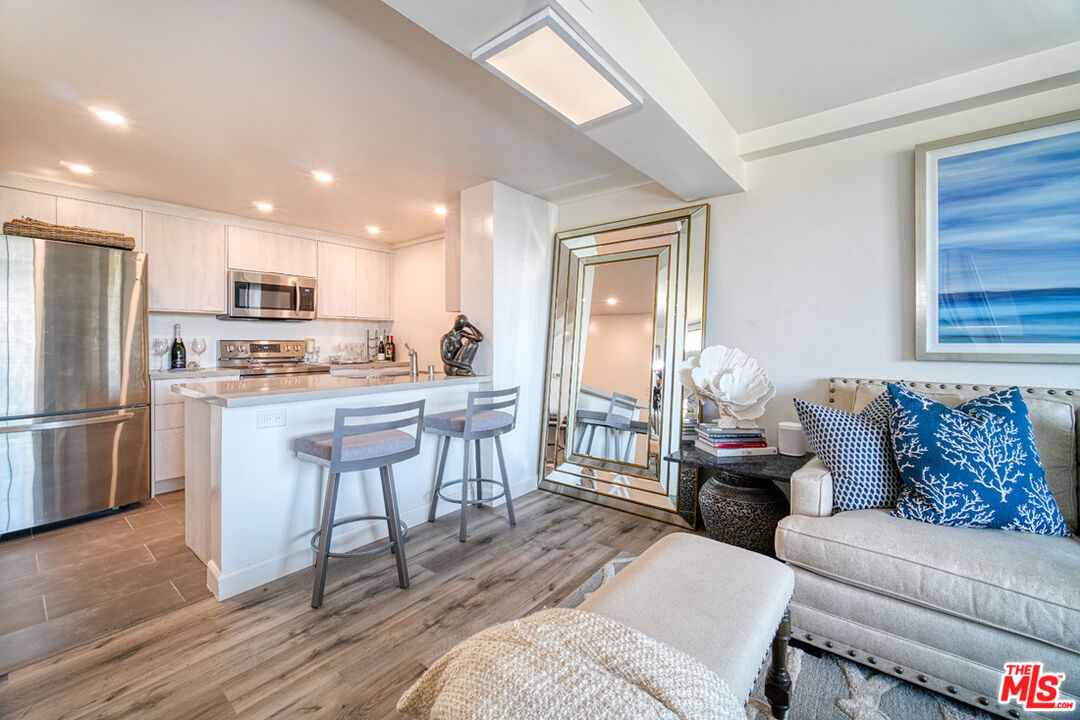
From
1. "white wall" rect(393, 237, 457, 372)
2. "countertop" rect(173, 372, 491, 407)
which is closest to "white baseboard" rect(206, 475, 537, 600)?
"countertop" rect(173, 372, 491, 407)

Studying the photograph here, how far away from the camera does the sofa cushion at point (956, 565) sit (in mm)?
1255

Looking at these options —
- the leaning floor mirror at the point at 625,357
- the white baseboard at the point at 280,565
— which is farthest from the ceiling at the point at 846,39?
the white baseboard at the point at 280,565

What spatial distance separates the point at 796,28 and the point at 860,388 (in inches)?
66.5

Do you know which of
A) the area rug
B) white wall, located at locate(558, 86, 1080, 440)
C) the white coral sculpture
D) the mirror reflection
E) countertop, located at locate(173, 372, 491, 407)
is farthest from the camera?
the mirror reflection

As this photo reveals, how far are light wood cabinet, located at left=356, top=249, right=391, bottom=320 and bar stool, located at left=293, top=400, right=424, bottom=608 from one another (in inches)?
123

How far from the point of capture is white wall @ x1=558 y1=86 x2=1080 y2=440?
2.13 m

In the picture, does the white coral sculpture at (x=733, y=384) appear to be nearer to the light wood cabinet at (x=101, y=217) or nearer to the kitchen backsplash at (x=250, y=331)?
the kitchen backsplash at (x=250, y=331)

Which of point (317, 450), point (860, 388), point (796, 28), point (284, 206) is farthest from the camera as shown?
point (284, 206)

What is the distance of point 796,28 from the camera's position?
174 centimetres

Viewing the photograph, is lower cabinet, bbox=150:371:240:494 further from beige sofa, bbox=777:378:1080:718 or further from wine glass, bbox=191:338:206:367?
beige sofa, bbox=777:378:1080:718

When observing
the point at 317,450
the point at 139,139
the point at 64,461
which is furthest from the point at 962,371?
the point at 64,461

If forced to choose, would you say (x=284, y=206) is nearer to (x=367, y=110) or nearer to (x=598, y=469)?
(x=367, y=110)

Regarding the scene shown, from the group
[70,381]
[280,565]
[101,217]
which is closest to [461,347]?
[280,565]

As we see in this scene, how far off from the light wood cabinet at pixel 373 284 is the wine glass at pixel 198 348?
1466 millimetres
